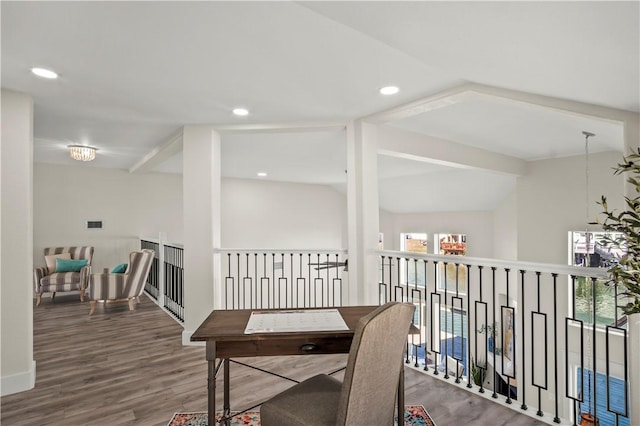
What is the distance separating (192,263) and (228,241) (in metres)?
4.15

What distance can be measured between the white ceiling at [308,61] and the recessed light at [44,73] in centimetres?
6

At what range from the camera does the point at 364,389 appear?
1.41 meters

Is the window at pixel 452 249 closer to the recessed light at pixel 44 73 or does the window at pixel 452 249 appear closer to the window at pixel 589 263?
the window at pixel 589 263

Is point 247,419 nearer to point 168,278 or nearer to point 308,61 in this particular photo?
point 308,61

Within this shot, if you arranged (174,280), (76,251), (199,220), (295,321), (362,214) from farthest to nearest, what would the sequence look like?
(76,251)
(174,280)
(199,220)
(362,214)
(295,321)

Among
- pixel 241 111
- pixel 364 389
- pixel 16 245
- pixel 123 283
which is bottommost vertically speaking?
pixel 123 283

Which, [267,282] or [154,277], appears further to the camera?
[154,277]

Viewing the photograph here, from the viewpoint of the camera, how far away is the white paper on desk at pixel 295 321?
1.71m

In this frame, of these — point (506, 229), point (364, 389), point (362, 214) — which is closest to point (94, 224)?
point (362, 214)

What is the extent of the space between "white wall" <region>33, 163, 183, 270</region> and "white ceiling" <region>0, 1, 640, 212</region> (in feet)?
7.67

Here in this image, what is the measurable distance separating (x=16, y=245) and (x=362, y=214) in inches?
121

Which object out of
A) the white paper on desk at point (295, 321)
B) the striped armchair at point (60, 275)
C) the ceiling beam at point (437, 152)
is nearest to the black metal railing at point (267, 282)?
the ceiling beam at point (437, 152)

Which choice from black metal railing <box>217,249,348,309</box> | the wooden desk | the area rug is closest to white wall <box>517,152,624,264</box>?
black metal railing <box>217,249,348,309</box>

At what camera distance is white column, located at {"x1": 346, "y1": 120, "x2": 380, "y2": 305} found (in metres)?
3.73
